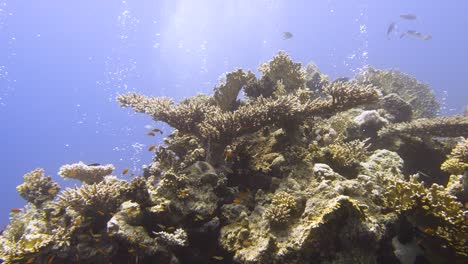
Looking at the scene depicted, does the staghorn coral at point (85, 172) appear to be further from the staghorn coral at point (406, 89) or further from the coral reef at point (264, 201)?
the staghorn coral at point (406, 89)

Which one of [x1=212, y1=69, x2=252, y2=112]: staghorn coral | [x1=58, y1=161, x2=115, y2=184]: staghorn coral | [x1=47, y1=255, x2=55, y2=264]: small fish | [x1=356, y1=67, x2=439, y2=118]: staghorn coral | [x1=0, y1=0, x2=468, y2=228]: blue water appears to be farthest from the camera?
[x1=0, y1=0, x2=468, y2=228]: blue water

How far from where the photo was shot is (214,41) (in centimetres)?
13262

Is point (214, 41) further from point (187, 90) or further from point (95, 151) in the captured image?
point (95, 151)

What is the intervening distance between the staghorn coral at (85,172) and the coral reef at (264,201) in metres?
0.03

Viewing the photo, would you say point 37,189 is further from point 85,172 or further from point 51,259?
point 51,259

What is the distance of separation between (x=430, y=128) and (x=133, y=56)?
13143 cm

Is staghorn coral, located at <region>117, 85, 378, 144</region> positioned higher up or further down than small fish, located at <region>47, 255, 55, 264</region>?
higher up

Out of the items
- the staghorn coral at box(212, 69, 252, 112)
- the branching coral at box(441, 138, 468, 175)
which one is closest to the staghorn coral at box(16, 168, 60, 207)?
the staghorn coral at box(212, 69, 252, 112)

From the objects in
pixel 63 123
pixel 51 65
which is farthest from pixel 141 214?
pixel 51 65

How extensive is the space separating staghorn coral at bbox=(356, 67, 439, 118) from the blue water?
67.4 meters

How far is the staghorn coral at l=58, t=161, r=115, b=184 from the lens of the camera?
6.83 m

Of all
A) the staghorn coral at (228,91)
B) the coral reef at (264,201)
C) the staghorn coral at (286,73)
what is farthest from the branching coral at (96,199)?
the staghorn coral at (286,73)

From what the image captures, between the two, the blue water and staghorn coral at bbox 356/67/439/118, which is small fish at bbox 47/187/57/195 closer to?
staghorn coral at bbox 356/67/439/118

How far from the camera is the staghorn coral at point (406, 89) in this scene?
39.6ft
